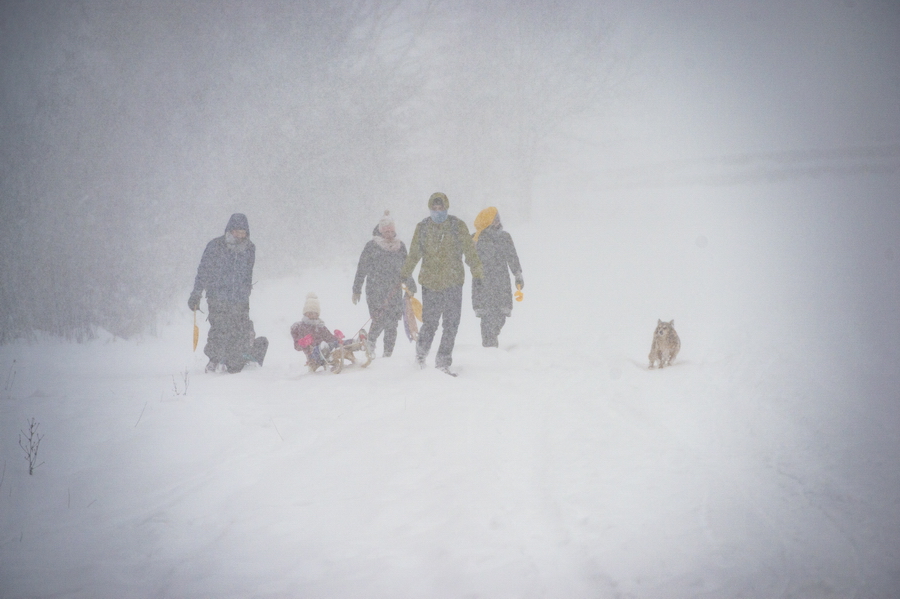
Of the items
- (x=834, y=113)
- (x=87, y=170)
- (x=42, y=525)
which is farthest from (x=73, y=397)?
(x=834, y=113)

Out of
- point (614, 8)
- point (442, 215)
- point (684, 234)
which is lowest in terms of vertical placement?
point (442, 215)

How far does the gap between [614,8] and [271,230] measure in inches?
796

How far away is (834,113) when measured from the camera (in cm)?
2389

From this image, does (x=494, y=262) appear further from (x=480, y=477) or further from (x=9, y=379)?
(x=9, y=379)

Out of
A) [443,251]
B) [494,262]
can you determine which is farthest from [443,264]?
[494,262]

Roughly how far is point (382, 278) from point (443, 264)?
1516 mm

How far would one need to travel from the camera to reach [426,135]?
67.3 ft

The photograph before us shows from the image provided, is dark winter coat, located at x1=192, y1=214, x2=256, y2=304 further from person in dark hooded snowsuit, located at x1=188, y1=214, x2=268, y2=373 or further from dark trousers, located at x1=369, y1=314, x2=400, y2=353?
dark trousers, located at x1=369, y1=314, x2=400, y2=353

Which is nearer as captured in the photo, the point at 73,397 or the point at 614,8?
the point at 73,397

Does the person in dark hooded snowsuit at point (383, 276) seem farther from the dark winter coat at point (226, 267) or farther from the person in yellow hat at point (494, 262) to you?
the dark winter coat at point (226, 267)

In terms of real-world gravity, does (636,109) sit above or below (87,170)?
above

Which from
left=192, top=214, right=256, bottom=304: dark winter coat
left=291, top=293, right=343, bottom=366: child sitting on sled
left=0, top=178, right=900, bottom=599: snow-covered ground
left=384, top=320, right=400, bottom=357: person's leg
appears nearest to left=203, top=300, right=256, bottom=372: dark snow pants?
left=192, top=214, right=256, bottom=304: dark winter coat

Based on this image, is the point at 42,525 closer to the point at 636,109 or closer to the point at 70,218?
the point at 70,218

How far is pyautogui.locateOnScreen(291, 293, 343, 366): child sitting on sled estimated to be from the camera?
639cm
